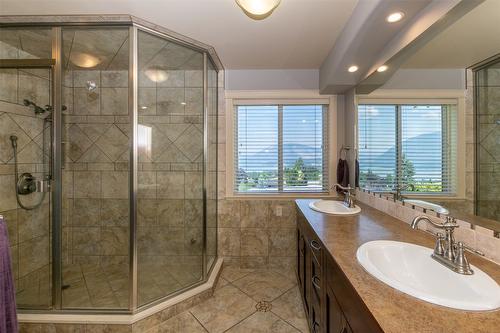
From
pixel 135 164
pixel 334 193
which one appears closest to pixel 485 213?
pixel 334 193

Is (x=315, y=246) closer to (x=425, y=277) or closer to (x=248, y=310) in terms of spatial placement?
(x=425, y=277)

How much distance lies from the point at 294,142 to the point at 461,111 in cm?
157

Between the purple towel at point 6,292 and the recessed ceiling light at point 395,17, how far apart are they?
8.67ft

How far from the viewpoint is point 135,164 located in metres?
1.66

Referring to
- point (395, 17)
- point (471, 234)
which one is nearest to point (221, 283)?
point (471, 234)

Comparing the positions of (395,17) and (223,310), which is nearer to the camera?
(395,17)

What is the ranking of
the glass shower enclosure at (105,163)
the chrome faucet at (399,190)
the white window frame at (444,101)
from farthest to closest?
the glass shower enclosure at (105,163)
the chrome faucet at (399,190)
the white window frame at (444,101)

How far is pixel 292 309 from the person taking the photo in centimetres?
176

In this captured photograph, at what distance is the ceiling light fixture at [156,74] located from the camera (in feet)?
6.13

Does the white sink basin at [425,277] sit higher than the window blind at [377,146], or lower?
lower

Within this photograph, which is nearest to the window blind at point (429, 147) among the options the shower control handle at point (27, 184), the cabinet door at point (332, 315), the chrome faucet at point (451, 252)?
the chrome faucet at point (451, 252)

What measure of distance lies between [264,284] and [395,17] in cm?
242

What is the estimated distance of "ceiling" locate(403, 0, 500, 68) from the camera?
33.4 inches

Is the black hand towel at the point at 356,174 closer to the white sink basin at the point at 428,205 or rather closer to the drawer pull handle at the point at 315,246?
the white sink basin at the point at 428,205
